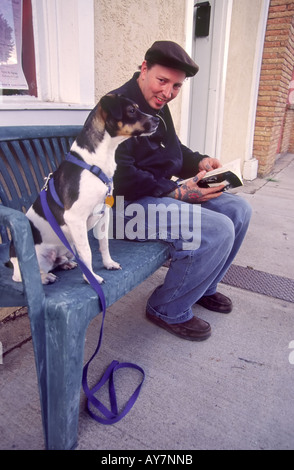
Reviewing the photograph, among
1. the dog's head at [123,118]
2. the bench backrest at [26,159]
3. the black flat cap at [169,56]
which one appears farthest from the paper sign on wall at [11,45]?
the dog's head at [123,118]

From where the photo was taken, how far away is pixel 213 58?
13.8 ft

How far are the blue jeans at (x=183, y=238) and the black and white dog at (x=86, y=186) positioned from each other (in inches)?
14.2

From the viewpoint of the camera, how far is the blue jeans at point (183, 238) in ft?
5.77

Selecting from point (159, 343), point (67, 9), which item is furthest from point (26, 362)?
point (67, 9)

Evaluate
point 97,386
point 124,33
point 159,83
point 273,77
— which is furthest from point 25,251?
point 273,77

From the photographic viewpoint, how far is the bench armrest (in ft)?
3.50

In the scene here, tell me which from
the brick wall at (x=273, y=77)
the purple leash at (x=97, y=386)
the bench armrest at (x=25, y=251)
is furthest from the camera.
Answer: the brick wall at (x=273, y=77)

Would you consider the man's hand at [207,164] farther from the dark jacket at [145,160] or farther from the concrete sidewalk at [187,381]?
the concrete sidewalk at [187,381]

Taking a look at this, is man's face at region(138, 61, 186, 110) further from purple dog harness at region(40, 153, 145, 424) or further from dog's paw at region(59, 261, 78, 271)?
dog's paw at region(59, 261, 78, 271)

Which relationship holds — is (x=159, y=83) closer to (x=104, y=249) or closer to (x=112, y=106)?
(x=112, y=106)

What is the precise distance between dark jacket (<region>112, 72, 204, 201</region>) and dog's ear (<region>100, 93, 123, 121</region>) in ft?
1.25

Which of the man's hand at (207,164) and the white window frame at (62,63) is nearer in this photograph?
the white window frame at (62,63)

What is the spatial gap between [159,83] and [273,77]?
500 cm

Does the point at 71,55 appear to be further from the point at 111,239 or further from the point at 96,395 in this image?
the point at 96,395
